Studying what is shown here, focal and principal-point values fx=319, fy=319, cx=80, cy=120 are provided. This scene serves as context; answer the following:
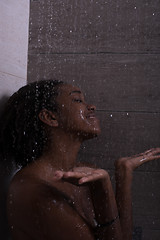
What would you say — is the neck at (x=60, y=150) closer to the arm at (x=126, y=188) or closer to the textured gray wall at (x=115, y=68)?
the arm at (x=126, y=188)

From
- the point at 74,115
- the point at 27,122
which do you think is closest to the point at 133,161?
the point at 74,115

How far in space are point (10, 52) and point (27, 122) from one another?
245 mm

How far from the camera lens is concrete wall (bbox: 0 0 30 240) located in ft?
3.00

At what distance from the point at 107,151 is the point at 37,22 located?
540 mm

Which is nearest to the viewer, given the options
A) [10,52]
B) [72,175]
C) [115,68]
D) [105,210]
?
[72,175]

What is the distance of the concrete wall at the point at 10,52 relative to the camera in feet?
3.00

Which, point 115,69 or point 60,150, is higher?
point 115,69

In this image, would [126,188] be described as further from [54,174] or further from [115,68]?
[115,68]

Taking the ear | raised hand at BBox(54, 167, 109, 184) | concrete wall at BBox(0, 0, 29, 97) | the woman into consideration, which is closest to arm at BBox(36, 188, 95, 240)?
the woman

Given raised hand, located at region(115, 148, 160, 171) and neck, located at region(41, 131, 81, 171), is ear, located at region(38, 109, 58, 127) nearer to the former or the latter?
neck, located at region(41, 131, 81, 171)

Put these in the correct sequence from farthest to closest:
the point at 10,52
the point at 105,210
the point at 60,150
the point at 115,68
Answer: the point at 115,68 → the point at 10,52 → the point at 60,150 → the point at 105,210

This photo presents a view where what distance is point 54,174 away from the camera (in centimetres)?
78

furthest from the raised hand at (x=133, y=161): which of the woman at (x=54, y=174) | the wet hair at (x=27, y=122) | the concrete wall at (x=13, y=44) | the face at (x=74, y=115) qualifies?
the concrete wall at (x=13, y=44)

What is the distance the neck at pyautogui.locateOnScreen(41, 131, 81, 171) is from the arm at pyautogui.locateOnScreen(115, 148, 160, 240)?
16 cm
